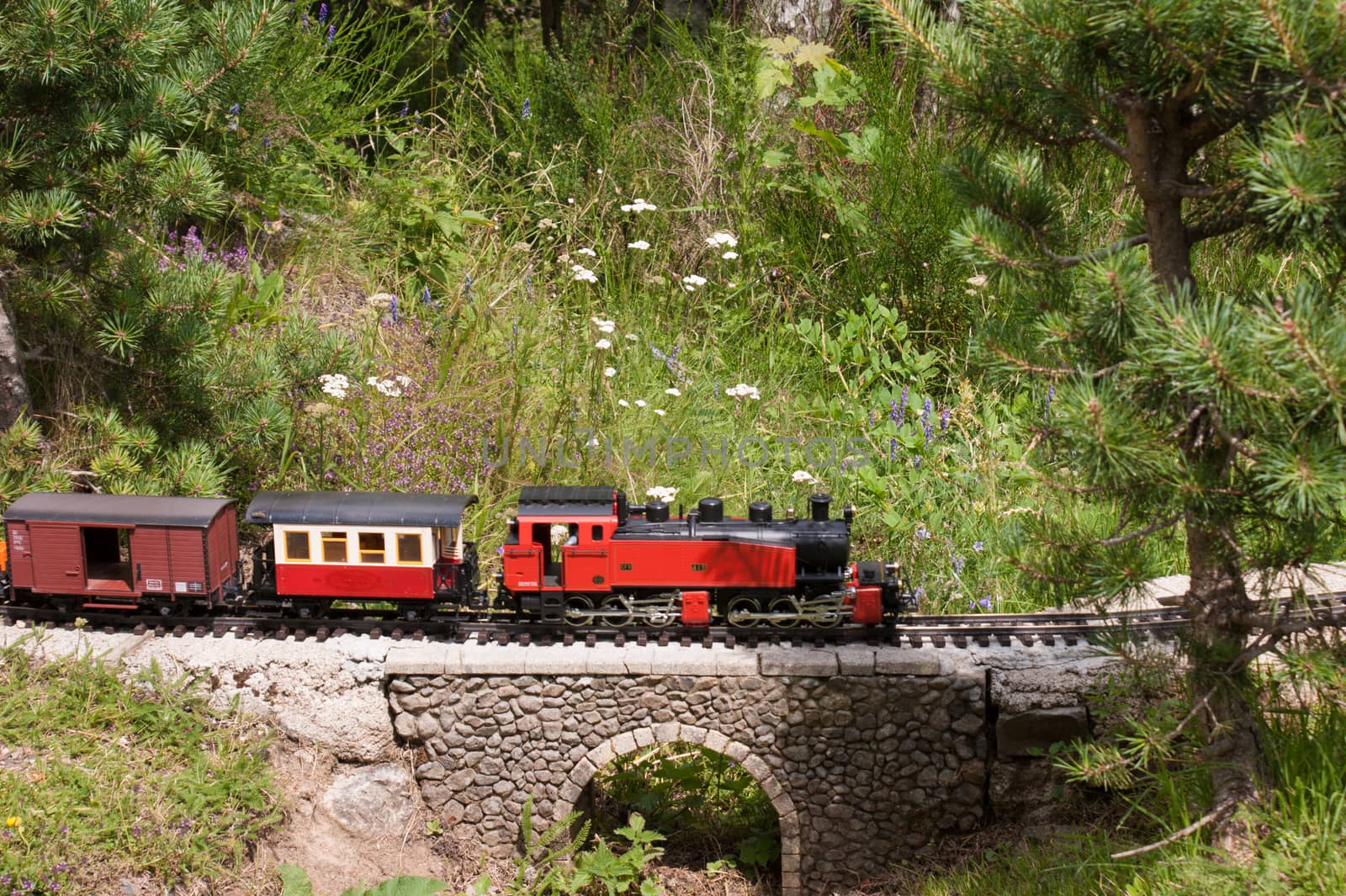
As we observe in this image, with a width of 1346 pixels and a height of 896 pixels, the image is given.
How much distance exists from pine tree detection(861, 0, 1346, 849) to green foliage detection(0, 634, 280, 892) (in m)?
4.61

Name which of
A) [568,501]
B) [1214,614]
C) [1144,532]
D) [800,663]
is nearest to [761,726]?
[800,663]

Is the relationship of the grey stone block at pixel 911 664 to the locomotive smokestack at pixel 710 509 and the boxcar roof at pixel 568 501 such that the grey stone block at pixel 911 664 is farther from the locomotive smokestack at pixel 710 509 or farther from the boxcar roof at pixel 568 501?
the boxcar roof at pixel 568 501

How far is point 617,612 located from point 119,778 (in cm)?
285

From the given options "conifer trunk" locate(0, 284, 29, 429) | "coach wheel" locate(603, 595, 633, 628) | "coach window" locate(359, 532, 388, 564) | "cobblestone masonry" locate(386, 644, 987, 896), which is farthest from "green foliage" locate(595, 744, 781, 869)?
"conifer trunk" locate(0, 284, 29, 429)

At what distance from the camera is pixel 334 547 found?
698cm

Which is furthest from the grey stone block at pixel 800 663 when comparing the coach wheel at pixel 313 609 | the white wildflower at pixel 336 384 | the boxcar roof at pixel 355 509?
the white wildflower at pixel 336 384

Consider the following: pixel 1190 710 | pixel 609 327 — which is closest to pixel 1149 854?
pixel 1190 710

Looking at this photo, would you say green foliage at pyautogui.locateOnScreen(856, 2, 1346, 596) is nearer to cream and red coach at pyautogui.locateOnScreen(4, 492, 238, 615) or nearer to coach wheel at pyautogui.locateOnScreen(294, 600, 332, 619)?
coach wheel at pyautogui.locateOnScreen(294, 600, 332, 619)

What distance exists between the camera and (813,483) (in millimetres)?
8461

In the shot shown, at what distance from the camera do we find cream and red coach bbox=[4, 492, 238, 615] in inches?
269

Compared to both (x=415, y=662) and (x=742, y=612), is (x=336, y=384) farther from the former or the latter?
(x=742, y=612)

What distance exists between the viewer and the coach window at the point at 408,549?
6.90 m

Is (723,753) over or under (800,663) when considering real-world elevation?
under

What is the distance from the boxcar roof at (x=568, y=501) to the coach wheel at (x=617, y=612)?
550 mm
